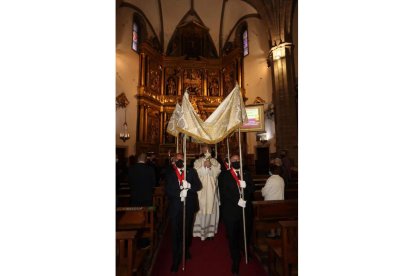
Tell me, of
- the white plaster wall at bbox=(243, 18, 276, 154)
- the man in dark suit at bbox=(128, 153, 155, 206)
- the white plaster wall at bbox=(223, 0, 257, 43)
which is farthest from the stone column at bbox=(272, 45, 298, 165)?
the man in dark suit at bbox=(128, 153, 155, 206)

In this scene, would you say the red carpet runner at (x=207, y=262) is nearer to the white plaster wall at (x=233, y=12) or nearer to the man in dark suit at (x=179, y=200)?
the man in dark suit at (x=179, y=200)

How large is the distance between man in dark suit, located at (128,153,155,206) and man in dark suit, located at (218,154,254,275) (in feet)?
5.50

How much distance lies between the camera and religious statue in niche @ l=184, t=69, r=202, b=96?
16.8m

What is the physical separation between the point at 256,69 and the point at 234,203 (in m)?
12.3

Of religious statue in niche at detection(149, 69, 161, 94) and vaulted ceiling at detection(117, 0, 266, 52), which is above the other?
vaulted ceiling at detection(117, 0, 266, 52)

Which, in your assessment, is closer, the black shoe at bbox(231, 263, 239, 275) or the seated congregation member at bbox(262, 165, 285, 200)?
the black shoe at bbox(231, 263, 239, 275)

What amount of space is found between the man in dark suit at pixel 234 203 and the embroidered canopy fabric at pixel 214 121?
22.1 inches

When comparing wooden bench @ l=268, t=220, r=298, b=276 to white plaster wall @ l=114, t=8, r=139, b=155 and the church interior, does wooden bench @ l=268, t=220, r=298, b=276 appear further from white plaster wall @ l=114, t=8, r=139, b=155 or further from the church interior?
white plaster wall @ l=114, t=8, r=139, b=155

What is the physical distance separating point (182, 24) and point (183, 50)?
1821 millimetres

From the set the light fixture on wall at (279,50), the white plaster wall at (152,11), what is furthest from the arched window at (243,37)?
the white plaster wall at (152,11)

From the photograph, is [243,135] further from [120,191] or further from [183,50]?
[120,191]

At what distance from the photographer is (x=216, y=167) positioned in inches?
218

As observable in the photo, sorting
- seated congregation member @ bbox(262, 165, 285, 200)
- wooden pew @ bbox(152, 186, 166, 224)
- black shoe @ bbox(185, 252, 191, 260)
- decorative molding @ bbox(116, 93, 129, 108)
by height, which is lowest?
black shoe @ bbox(185, 252, 191, 260)

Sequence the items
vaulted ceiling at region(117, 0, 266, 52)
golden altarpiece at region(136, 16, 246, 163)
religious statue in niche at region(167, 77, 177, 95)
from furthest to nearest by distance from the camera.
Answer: religious statue in niche at region(167, 77, 177, 95), vaulted ceiling at region(117, 0, 266, 52), golden altarpiece at region(136, 16, 246, 163)
